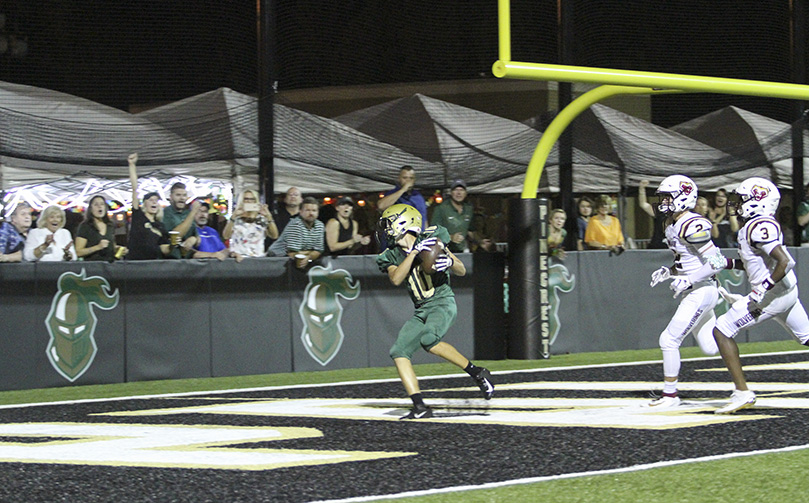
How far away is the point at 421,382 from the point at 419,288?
9.88 ft

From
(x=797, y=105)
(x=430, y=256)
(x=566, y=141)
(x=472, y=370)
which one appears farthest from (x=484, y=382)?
(x=797, y=105)

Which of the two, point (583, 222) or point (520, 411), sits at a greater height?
point (583, 222)

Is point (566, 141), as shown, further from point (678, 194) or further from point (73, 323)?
point (73, 323)

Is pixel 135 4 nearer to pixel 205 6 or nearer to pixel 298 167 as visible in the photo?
pixel 205 6

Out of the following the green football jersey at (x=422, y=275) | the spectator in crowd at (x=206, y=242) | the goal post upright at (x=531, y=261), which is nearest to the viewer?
the green football jersey at (x=422, y=275)

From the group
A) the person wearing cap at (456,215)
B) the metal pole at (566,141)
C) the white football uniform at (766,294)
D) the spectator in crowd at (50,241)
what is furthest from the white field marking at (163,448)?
the metal pole at (566,141)

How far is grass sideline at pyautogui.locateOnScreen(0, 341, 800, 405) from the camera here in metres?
12.0

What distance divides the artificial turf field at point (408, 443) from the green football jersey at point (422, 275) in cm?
100

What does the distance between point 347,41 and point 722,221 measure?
29.3 ft

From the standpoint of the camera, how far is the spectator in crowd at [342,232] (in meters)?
14.1

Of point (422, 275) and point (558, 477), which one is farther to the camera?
point (422, 275)

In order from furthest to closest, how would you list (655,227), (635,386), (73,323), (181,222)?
(655,227)
(181,222)
(73,323)
(635,386)

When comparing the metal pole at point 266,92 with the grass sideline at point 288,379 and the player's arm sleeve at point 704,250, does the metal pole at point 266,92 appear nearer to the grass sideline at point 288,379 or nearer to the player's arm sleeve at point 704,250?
the grass sideline at point 288,379

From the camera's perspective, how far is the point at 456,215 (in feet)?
49.2
